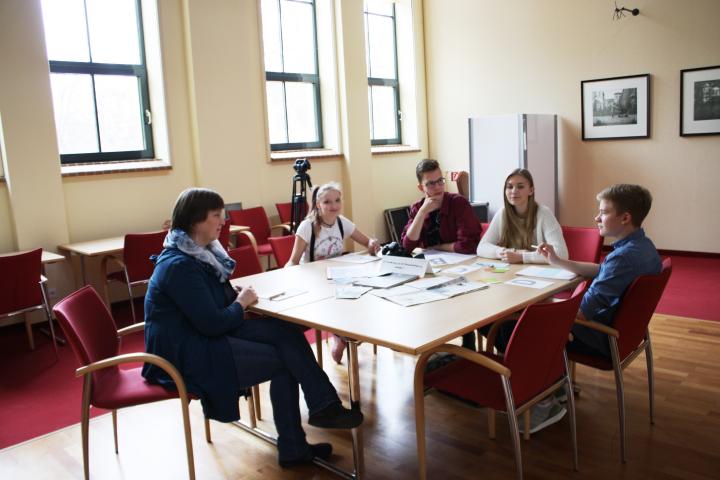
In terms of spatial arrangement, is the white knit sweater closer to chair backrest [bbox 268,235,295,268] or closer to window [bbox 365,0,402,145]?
chair backrest [bbox 268,235,295,268]

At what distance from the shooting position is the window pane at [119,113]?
5359 mm

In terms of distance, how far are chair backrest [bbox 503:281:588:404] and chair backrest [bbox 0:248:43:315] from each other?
317cm

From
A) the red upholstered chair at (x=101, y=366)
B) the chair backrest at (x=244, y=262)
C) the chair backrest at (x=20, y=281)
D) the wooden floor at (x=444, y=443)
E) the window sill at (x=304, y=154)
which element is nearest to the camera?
the red upholstered chair at (x=101, y=366)

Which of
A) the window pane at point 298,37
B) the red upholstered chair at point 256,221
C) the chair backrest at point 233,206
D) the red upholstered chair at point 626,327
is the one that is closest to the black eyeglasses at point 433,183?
the red upholstered chair at point 626,327

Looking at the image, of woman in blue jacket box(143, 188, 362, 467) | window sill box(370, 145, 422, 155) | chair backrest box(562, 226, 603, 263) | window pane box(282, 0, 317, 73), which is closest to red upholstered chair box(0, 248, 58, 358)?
woman in blue jacket box(143, 188, 362, 467)

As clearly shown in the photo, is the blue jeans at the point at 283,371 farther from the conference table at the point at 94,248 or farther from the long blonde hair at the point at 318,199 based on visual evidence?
the conference table at the point at 94,248

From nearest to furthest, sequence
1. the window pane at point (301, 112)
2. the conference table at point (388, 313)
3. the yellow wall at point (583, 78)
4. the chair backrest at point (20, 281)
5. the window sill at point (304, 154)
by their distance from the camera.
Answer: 1. the conference table at point (388, 313)
2. the chair backrest at point (20, 281)
3. the yellow wall at point (583, 78)
4. the window sill at point (304, 154)
5. the window pane at point (301, 112)

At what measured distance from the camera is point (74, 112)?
5188mm

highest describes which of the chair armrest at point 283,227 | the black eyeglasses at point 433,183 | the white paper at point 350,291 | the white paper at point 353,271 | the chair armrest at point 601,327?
the black eyeglasses at point 433,183

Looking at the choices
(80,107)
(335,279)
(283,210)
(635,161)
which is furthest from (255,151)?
(635,161)

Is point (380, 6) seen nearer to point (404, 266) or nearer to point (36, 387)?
point (404, 266)

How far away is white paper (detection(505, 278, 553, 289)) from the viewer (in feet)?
8.60

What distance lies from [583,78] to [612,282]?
470cm

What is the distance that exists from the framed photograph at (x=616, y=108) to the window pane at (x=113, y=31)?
180 inches
